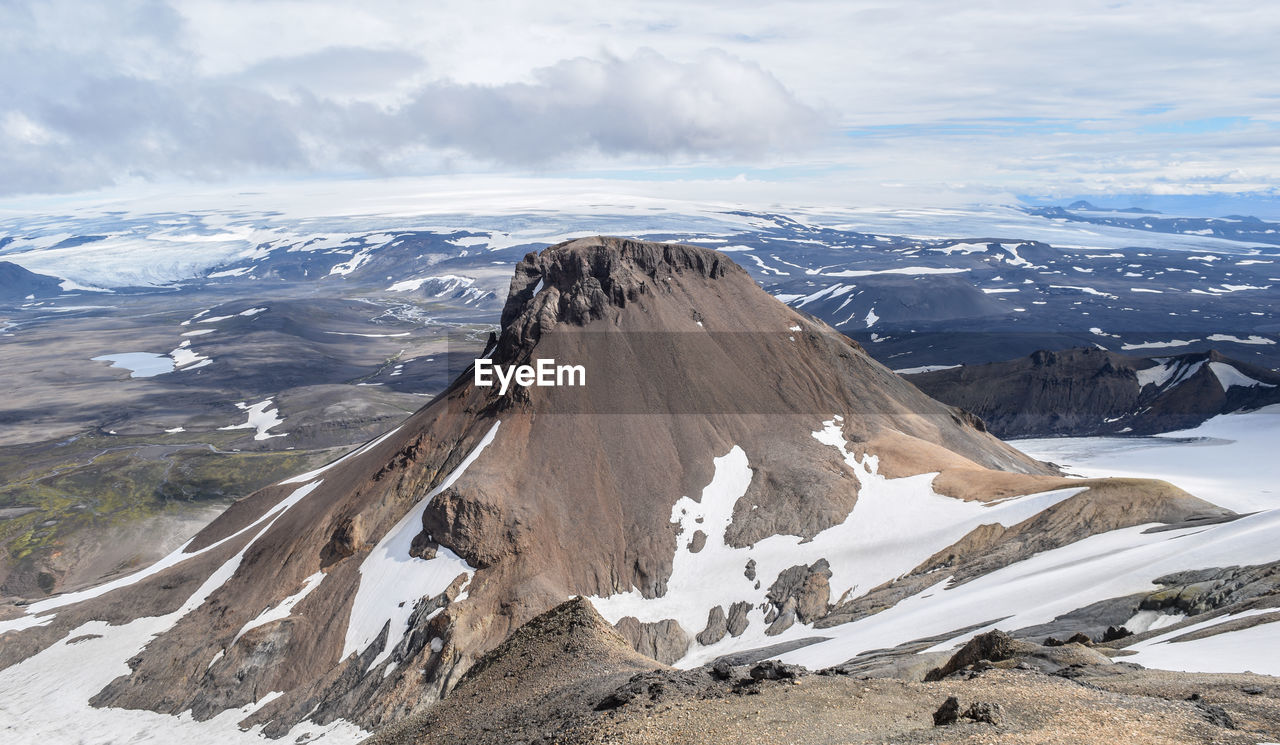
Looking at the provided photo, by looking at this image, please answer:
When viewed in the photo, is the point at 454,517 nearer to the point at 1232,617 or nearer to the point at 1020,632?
the point at 1020,632

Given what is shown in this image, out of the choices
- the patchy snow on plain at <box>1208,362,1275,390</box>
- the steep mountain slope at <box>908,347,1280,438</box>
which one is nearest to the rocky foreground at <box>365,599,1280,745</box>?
the steep mountain slope at <box>908,347,1280,438</box>

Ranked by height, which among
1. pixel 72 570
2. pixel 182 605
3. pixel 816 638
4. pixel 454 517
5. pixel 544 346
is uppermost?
pixel 544 346

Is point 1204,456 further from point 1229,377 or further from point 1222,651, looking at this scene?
point 1222,651

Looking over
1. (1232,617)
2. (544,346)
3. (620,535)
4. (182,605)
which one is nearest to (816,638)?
(620,535)

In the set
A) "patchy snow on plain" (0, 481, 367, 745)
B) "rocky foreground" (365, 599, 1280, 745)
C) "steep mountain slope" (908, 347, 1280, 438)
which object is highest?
"rocky foreground" (365, 599, 1280, 745)

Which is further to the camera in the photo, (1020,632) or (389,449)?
(389,449)

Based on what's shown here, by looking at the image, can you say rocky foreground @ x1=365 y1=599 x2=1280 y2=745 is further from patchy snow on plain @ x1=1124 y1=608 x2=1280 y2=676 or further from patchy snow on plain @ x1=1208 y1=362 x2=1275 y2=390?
patchy snow on plain @ x1=1208 y1=362 x2=1275 y2=390

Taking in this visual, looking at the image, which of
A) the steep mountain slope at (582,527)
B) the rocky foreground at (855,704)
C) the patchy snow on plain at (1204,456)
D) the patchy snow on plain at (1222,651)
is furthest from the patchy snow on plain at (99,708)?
the patchy snow on plain at (1204,456)
